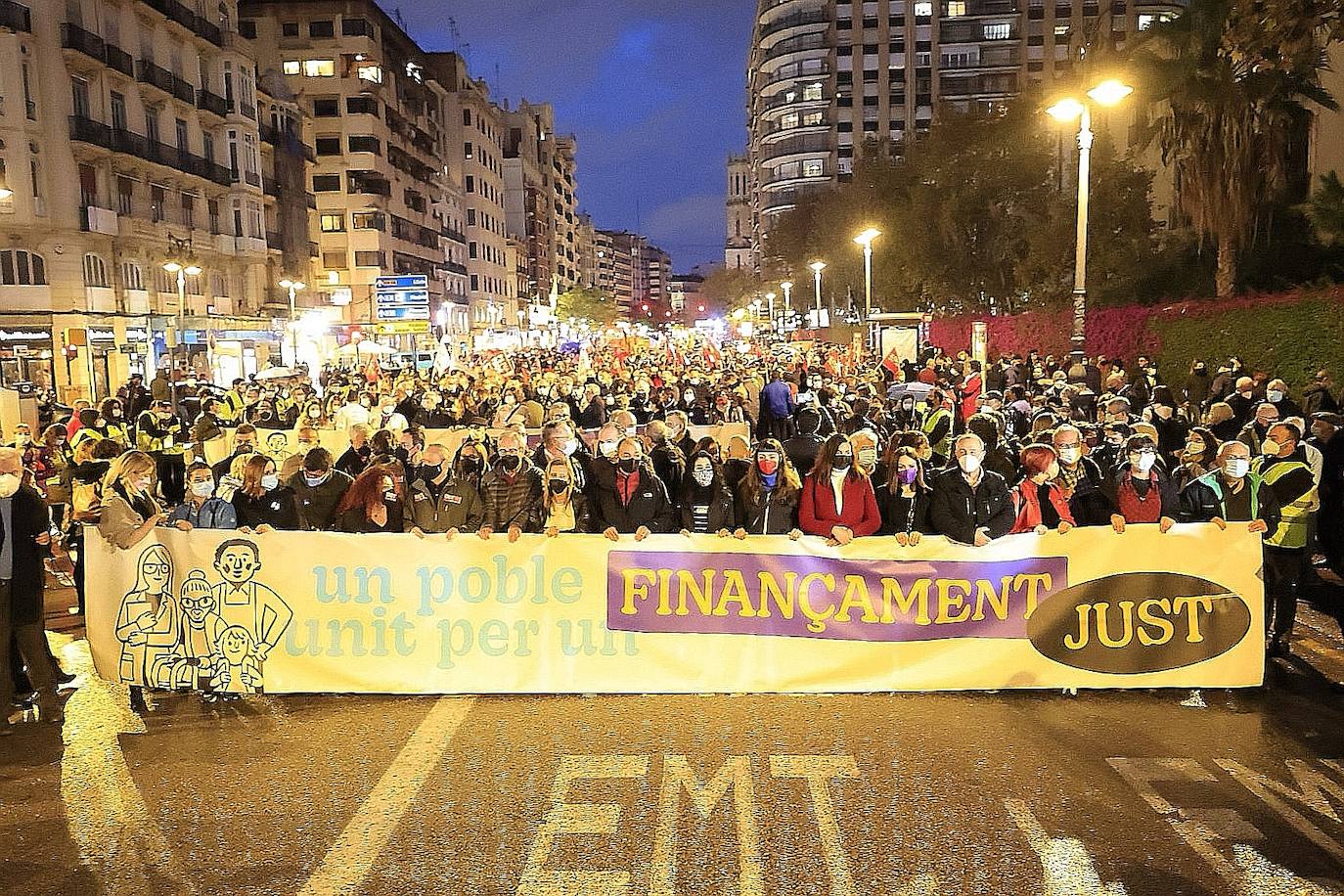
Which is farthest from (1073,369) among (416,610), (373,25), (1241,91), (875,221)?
(373,25)

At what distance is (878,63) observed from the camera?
117 metres

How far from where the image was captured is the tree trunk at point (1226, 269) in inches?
973

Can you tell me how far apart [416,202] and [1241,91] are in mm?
69856

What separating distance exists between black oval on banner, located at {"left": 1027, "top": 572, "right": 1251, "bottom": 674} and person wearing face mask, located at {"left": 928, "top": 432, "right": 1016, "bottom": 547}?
0.73 metres

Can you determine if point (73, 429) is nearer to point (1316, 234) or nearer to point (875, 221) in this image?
point (1316, 234)

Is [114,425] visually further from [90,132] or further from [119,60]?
[119,60]

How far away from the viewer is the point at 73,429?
13.7m

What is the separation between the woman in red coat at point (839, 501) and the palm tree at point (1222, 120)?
19.7m

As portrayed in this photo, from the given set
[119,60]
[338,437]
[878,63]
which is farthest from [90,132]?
[878,63]

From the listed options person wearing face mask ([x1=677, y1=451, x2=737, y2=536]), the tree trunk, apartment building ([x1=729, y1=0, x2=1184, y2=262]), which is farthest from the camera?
apartment building ([x1=729, y1=0, x2=1184, y2=262])

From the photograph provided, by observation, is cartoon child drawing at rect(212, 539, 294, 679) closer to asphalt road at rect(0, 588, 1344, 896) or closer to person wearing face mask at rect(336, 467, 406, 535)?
asphalt road at rect(0, 588, 1344, 896)

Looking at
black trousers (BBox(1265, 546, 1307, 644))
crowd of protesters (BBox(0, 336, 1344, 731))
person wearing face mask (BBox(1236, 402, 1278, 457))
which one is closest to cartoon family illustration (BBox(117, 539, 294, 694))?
crowd of protesters (BBox(0, 336, 1344, 731))

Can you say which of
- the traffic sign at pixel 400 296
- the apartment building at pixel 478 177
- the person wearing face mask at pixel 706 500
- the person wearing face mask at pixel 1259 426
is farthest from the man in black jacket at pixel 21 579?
the apartment building at pixel 478 177

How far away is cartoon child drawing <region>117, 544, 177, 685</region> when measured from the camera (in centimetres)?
728
